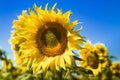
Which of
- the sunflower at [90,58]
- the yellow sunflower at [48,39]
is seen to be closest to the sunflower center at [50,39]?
the yellow sunflower at [48,39]

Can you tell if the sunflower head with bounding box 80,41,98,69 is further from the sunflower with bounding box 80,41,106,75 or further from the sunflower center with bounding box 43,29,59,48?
the sunflower center with bounding box 43,29,59,48

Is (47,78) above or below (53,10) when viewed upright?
below

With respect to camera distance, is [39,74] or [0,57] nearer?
[39,74]

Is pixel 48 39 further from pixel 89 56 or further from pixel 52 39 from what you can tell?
pixel 89 56

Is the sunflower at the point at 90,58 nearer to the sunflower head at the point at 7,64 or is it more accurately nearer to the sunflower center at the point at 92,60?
the sunflower center at the point at 92,60

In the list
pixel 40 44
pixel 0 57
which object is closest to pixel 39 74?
pixel 40 44

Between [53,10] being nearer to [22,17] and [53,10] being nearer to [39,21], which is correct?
[39,21]

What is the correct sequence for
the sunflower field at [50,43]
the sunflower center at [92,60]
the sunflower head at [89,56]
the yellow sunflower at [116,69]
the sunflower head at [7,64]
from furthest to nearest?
the yellow sunflower at [116,69] < the sunflower head at [7,64] < the sunflower center at [92,60] < the sunflower head at [89,56] < the sunflower field at [50,43]
